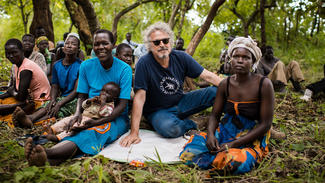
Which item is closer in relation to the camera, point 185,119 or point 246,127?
point 246,127

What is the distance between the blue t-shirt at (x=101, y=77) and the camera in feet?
9.11

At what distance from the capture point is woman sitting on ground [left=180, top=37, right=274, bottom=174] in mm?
2049

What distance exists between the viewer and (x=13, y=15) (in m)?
12.9

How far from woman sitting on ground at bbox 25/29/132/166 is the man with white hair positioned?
168 millimetres

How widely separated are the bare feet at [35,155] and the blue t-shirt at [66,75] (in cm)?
166

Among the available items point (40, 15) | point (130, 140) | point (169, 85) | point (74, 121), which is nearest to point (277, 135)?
point (169, 85)

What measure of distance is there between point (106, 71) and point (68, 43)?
3.34 feet

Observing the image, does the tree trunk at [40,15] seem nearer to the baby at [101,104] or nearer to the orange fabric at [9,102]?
the orange fabric at [9,102]

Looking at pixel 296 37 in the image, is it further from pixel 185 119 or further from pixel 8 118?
pixel 8 118

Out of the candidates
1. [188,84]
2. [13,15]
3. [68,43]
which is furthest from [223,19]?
[13,15]

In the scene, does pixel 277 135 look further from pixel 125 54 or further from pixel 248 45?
pixel 125 54

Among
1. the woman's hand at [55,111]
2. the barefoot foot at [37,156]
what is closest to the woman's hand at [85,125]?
the barefoot foot at [37,156]

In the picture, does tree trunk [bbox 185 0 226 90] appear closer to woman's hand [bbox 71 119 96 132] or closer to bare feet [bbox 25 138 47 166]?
woman's hand [bbox 71 119 96 132]

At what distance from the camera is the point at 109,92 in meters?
2.63
